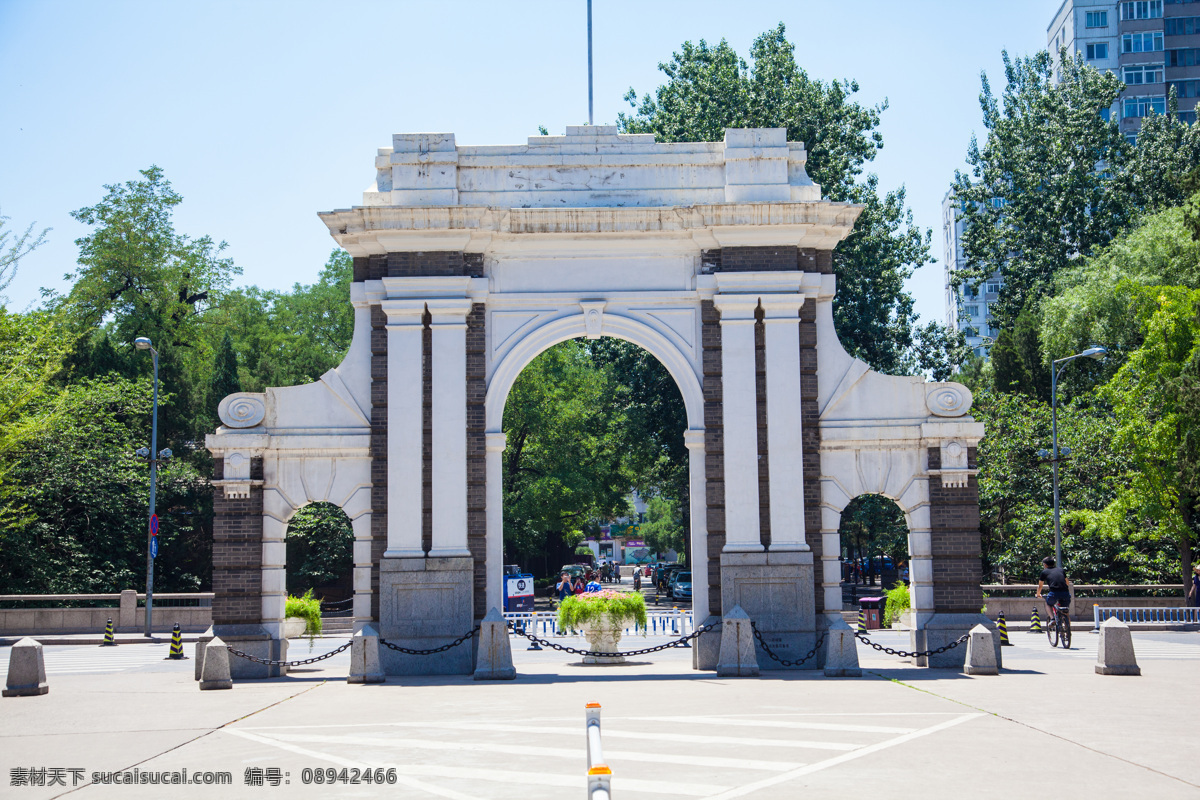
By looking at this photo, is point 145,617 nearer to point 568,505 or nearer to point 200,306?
point 568,505

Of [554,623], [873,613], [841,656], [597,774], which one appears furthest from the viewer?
[873,613]

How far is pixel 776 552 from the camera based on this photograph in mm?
19938

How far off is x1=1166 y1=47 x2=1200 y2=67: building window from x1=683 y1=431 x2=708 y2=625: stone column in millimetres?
69520

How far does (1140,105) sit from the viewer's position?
249ft

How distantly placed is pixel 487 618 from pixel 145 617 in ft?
65.1

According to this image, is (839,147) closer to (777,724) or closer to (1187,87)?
(777,724)

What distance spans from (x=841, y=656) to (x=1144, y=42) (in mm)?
71580

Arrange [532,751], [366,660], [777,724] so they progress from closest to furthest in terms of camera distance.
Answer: [532,751] < [777,724] < [366,660]

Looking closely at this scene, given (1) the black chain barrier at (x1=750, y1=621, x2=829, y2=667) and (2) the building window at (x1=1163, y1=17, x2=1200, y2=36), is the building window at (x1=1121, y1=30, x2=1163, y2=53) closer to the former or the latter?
(2) the building window at (x1=1163, y1=17, x2=1200, y2=36)

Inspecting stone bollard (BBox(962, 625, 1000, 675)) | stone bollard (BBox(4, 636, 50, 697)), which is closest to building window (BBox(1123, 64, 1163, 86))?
stone bollard (BBox(962, 625, 1000, 675))

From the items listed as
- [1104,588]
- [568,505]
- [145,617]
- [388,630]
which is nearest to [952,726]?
[388,630]

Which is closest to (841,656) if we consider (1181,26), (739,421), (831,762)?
(739,421)

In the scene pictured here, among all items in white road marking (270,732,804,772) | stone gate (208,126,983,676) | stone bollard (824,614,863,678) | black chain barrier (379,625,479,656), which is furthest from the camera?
stone gate (208,126,983,676)

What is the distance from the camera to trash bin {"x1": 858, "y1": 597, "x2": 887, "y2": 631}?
105ft
